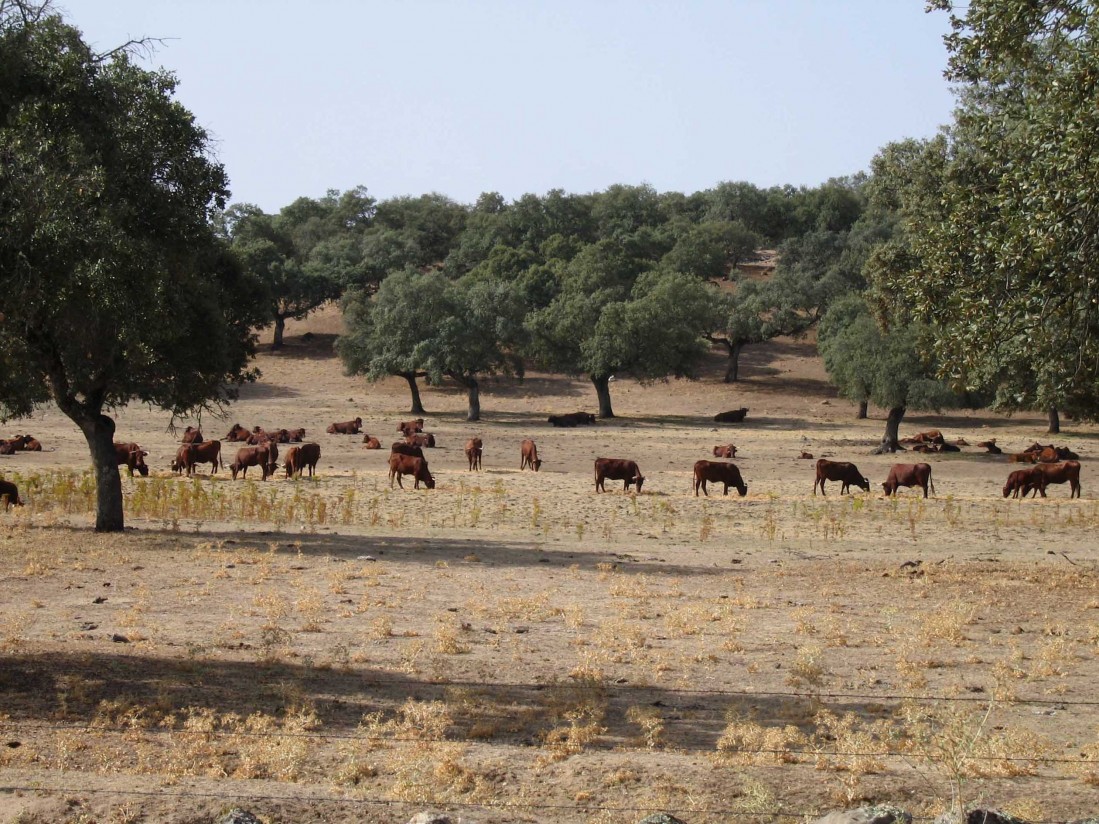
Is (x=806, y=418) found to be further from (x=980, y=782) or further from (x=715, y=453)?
(x=980, y=782)

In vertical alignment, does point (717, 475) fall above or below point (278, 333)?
below

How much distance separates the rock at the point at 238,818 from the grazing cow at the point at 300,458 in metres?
25.0

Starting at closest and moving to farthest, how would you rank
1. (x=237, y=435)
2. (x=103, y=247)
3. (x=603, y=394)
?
1. (x=103, y=247)
2. (x=237, y=435)
3. (x=603, y=394)

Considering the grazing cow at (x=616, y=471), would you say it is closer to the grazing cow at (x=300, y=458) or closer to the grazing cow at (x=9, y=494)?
the grazing cow at (x=300, y=458)

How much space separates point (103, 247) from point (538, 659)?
7073 millimetres

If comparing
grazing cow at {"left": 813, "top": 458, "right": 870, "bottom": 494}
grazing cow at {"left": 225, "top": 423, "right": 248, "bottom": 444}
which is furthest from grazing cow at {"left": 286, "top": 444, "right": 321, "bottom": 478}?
grazing cow at {"left": 813, "top": 458, "right": 870, "bottom": 494}

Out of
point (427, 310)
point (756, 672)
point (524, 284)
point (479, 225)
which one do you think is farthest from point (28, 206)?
point (479, 225)

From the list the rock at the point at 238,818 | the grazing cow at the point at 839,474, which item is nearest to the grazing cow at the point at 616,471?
the grazing cow at the point at 839,474

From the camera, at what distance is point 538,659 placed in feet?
37.2

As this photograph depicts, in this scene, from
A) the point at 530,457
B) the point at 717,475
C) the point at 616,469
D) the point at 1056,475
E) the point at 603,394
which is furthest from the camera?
the point at 603,394

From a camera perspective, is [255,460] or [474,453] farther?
[474,453]

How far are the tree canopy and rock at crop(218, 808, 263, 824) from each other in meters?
5.91

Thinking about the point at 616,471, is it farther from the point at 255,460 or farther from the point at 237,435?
the point at 237,435

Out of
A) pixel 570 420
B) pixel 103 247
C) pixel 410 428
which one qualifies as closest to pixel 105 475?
pixel 103 247
